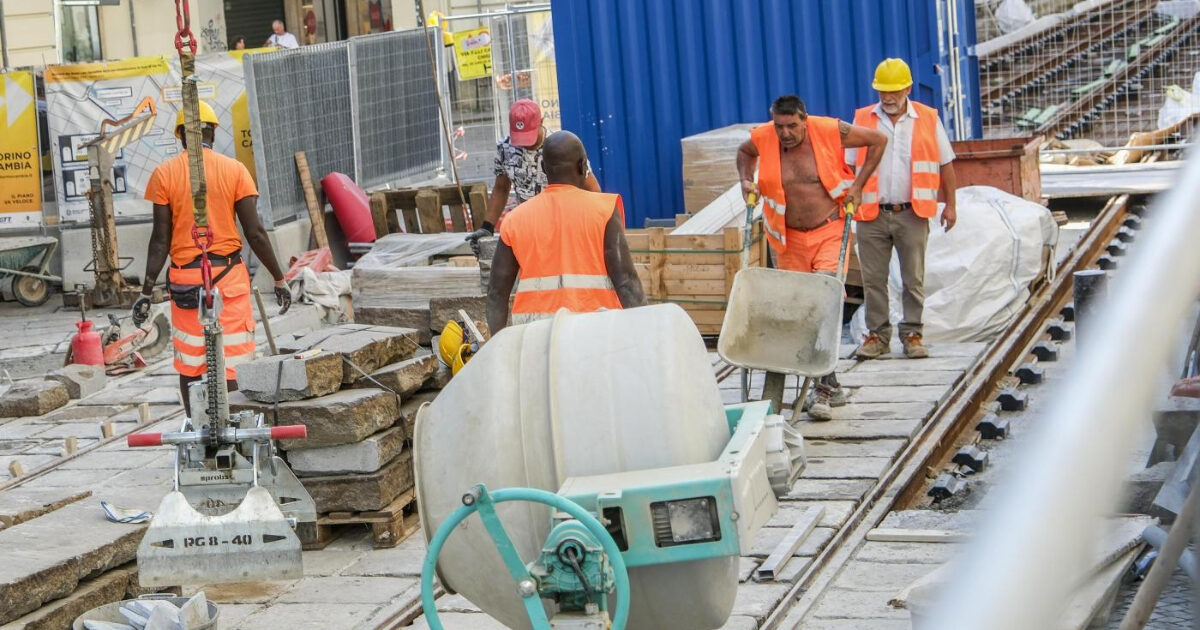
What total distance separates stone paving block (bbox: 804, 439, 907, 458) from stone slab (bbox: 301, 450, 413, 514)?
2265 millimetres

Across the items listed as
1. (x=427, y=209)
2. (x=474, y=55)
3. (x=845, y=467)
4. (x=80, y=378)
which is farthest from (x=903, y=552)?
(x=474, y=55)

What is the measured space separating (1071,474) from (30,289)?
15.9m

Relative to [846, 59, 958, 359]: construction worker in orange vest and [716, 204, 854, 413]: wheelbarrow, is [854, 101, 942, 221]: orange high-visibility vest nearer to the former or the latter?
[846, 59, 958, 359]: construction worker in orange vest

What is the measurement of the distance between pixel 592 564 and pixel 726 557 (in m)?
0.39

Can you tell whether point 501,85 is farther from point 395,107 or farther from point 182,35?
point 182,35

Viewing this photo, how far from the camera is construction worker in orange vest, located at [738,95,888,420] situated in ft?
30.6

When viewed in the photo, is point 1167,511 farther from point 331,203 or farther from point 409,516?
point 331,203

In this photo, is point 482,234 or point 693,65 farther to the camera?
point 693,65

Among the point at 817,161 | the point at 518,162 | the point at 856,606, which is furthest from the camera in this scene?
the point at 518,162

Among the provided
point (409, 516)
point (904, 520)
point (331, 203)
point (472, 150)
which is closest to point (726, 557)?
point (904, 520)

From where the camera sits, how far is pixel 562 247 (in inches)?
260

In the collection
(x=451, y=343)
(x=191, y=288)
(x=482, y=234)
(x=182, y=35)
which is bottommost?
(x=451, y=343)

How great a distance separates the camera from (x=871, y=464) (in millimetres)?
8141

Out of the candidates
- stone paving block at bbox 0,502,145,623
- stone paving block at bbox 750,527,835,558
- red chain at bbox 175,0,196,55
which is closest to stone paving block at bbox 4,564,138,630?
stone paving block at bbox 0,502,145,623
